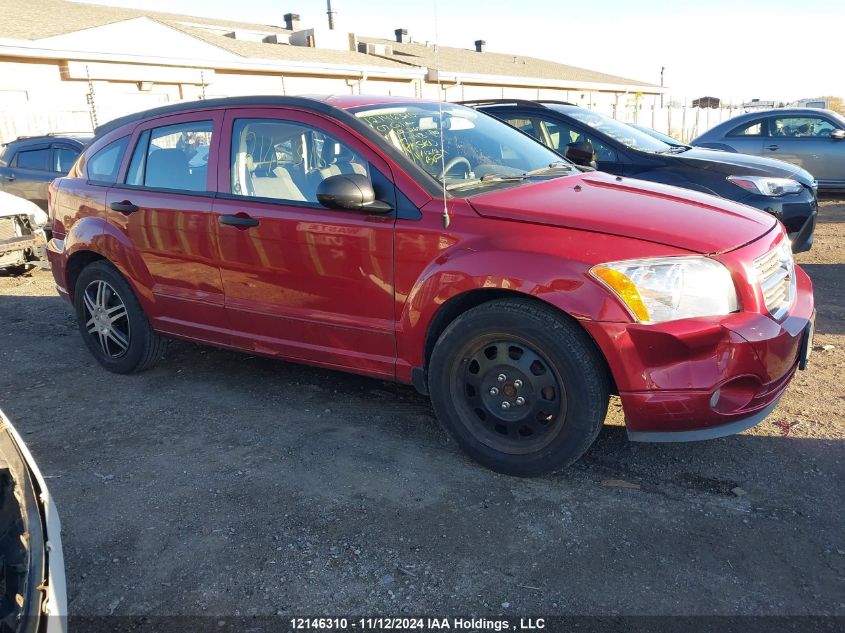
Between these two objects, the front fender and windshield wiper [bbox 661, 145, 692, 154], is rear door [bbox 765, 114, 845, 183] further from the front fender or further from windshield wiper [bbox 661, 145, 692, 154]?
the front fender

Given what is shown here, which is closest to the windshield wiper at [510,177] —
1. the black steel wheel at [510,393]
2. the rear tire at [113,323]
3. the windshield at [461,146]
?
the windshield at [461,146]

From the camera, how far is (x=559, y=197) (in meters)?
3.46

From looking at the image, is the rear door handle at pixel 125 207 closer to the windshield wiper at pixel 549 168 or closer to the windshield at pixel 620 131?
the windshield wiper at pixel 549 168

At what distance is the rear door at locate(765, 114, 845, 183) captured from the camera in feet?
36.6

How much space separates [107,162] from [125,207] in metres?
0.59

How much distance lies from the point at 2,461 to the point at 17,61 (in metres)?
18.9

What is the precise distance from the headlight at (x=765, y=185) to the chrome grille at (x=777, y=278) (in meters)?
3.11

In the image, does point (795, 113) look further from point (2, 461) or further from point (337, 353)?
point (2, 461)

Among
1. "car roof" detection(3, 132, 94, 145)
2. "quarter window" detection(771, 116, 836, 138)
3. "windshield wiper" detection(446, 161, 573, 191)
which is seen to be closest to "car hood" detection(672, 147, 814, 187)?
"windshield wiper" detection(446, 161, 573, 191)

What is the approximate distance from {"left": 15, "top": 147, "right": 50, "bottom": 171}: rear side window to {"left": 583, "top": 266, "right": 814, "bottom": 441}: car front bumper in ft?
32.7

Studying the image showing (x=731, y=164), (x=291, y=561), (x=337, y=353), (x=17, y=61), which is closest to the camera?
(x=291, y=561)

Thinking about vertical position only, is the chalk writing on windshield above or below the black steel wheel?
above

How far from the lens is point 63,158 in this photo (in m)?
10.1

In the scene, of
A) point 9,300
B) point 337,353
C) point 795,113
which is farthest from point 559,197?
point 795,113
